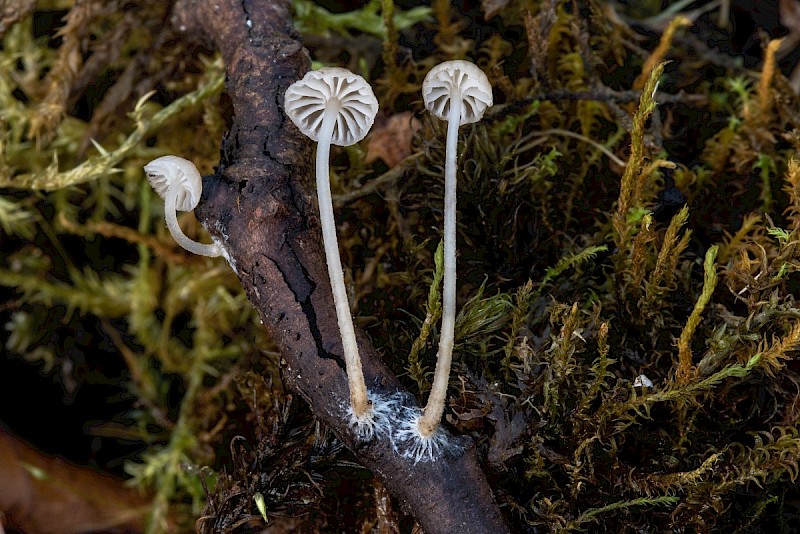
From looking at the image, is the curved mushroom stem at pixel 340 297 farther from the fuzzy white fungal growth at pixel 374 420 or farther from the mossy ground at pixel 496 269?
the mossy ground at pixel 496 269

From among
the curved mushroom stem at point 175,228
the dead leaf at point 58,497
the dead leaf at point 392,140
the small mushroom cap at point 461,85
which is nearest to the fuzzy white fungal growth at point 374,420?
the curved mushroom stem at point 175,228

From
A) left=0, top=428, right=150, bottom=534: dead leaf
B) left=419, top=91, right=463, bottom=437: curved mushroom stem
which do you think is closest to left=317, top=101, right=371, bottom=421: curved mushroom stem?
left=419, top=91, right=463, bottom=437: curved mushroom stem

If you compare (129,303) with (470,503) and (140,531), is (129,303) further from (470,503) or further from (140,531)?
(470,503)

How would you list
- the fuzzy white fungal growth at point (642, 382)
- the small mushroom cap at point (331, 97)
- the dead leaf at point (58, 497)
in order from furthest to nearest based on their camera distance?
the dead leaf at point (58, 497)
the fuzzy white fungal growth at point (642, 382)
the small mushroom cap at point (331, 97)

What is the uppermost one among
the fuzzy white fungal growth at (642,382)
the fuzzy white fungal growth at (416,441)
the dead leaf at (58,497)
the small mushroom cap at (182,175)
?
the small mushroom cap at (182,175)

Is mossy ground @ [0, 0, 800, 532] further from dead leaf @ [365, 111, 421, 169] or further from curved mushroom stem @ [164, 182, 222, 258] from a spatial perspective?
curved mushroom stem @ [164, 182, 222, 258]

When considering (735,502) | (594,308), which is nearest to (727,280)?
(594,308)
